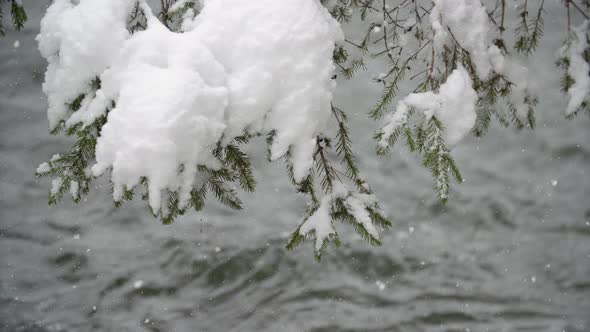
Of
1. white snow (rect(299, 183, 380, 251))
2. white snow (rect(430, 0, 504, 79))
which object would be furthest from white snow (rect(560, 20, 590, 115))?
white snow (rect(299, 183, 380, 251))

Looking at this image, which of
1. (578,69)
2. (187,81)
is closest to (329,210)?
(187,81)

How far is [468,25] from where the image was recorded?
2355 millimetres

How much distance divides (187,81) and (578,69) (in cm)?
186

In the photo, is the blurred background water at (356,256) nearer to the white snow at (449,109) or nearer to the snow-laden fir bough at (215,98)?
the snow-laden fir bough at (215,98)

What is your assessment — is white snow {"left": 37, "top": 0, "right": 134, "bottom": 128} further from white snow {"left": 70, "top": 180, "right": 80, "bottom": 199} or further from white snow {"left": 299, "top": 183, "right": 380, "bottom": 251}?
white snow {"left": 299, "top": 183, "right": 380, "bottom": 251}

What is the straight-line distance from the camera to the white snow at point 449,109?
6.86 feet

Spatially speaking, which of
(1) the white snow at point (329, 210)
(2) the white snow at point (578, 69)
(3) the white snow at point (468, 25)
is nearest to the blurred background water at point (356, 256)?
(1) the white snow at point (329, 210)

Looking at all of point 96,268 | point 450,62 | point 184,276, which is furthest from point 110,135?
point 96,268

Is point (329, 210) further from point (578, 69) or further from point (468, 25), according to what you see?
point (578, 69)

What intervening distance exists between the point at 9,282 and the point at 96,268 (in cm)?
113

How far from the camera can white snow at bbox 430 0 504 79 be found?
91.7 inches

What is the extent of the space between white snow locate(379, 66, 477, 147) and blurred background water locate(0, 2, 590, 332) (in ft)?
10.5

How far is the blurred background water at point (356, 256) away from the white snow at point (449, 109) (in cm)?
319

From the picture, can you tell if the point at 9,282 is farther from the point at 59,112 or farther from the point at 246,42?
the point at 246,42
